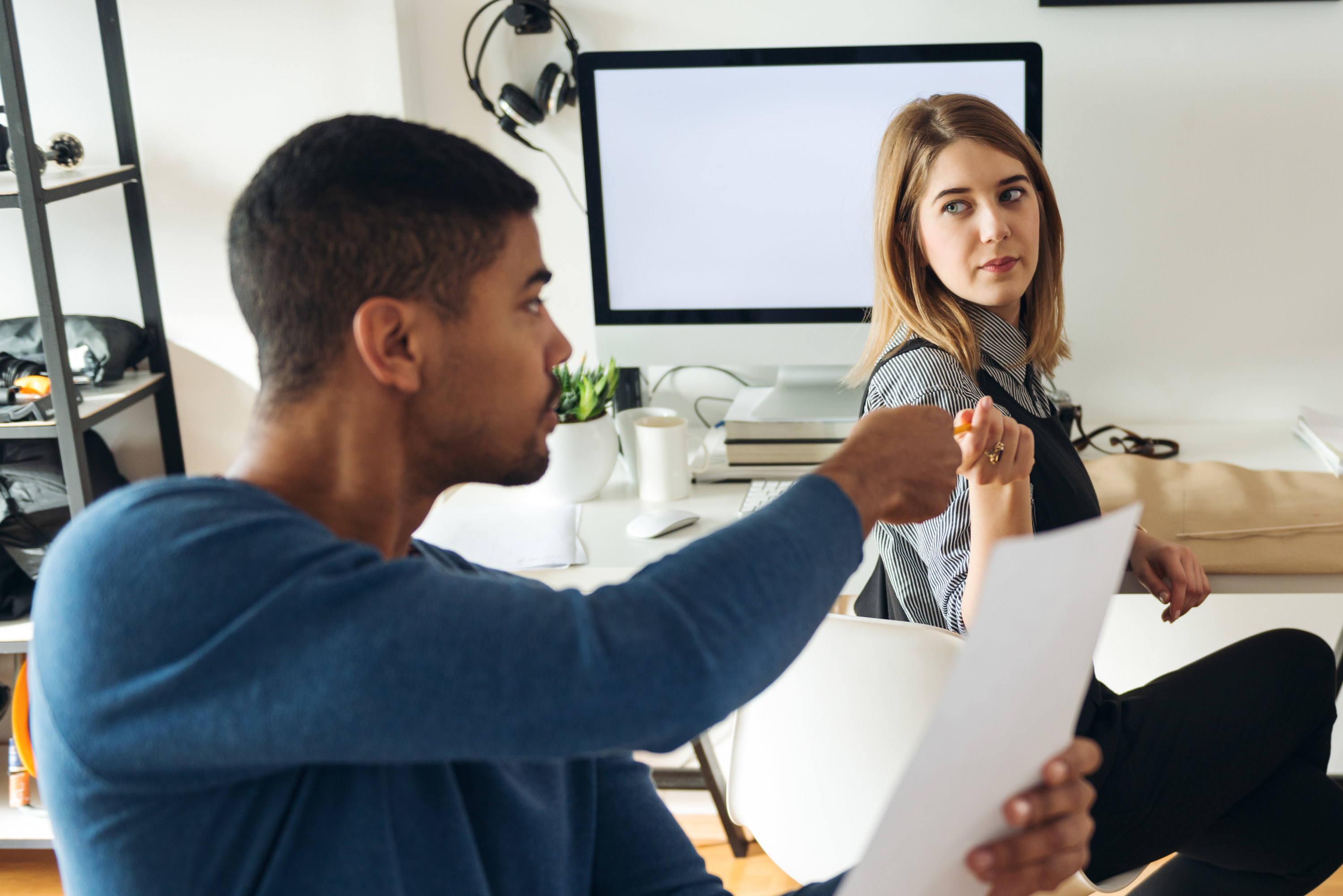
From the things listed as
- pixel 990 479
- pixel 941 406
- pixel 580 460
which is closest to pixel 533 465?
pixel 990 479

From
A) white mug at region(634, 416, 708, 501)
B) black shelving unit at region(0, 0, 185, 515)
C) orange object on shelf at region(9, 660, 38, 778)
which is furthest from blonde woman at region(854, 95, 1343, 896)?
orange object on shelf at region(9, 660, 38, 778)

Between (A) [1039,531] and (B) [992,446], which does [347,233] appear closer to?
(B) [992,446]

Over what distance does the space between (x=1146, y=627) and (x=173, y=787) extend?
171cm

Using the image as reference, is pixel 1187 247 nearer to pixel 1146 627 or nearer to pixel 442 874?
pixel 1146 627

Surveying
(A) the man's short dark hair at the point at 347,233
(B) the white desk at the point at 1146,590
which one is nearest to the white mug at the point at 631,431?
(B) the white desk at the point at 1146,590

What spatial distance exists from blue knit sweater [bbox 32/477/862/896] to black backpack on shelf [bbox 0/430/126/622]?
1.25 m

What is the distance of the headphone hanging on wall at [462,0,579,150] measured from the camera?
5.67 feet

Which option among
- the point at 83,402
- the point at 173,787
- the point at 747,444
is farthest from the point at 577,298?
the point at 173,787

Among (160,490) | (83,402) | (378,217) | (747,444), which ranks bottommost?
(747,444)

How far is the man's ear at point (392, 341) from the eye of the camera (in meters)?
0.57

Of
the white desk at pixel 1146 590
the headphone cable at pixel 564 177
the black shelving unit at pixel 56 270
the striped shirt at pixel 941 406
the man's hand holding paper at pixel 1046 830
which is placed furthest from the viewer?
the headphone cable at pixel 564 177

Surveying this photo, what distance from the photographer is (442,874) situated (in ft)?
1.91

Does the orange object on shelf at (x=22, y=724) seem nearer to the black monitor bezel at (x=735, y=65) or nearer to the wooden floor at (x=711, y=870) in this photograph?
the wooden floor at (x=711, y=870)

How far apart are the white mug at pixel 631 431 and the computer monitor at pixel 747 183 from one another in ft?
0.33
